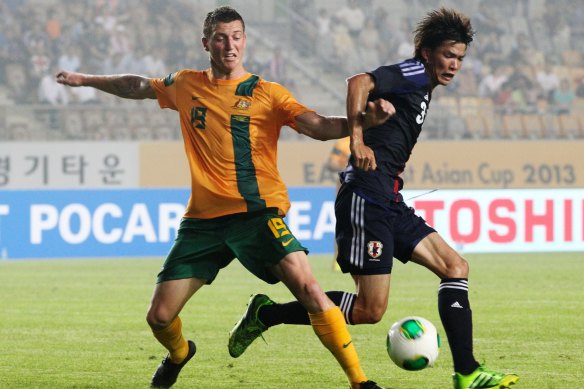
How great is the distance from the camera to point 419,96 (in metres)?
6.32

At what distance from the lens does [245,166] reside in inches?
240

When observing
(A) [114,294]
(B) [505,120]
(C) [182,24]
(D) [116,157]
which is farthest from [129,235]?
(B) [505,120]

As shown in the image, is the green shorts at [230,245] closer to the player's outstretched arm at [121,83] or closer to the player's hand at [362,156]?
the player's hand at [362,156]

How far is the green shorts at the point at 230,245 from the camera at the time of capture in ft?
19.6

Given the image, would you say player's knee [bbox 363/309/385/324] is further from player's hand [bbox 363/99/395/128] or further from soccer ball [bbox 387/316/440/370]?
player's hand [bbox 363/99/395/128]

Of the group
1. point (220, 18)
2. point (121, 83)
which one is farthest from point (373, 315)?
point (121, 83)

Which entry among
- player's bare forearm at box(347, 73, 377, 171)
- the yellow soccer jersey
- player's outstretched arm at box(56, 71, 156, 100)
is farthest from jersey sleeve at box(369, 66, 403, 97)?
player's outstretched arm at box(56, 71, 156, 100)

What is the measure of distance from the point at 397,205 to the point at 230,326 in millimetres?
3566

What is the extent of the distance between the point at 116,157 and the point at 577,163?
339 inches

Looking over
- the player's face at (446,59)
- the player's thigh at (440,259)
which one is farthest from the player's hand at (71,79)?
the player's thigh at (440,259)

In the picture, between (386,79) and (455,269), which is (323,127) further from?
(455,269)

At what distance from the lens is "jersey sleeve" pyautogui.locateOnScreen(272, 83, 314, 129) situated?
6.11 meters

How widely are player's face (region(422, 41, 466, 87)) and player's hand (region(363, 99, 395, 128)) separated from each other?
2.43ft

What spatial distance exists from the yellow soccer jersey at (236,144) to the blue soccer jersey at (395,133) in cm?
44
